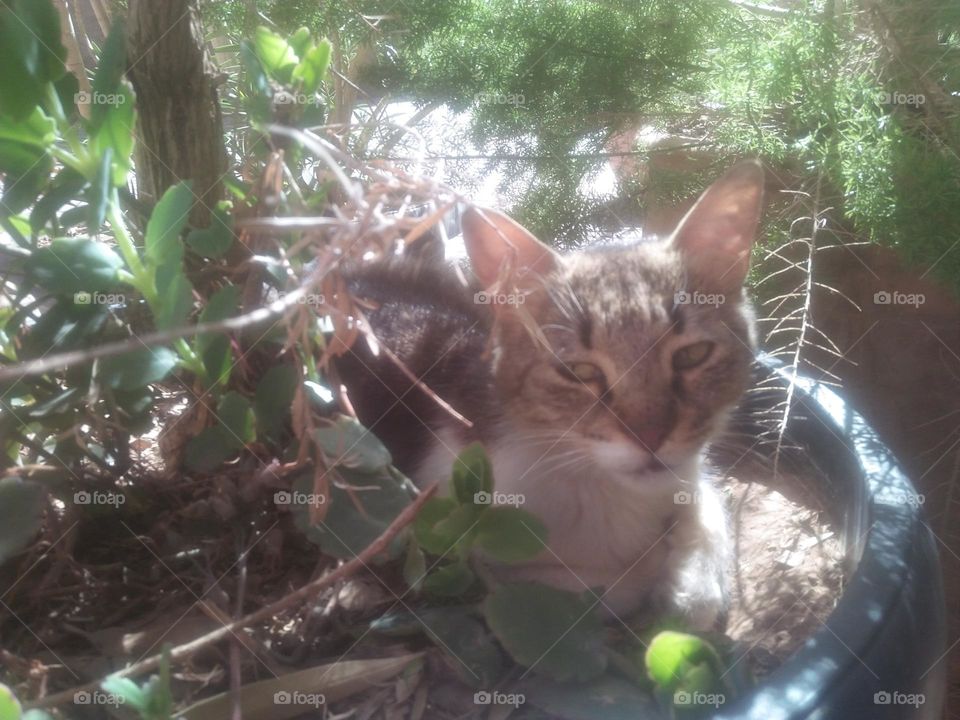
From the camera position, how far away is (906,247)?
48.5 inches

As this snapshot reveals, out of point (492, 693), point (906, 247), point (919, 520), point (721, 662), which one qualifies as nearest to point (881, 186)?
point (906, 247)

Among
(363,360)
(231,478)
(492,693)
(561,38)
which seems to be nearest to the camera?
(492,693)

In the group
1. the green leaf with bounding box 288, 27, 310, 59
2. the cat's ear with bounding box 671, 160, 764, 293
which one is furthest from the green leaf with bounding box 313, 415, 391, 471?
the cat's ear with bounding box 671, 160, 764, 293

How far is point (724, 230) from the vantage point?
3.94 ft

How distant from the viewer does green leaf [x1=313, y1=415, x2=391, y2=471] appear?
73cm

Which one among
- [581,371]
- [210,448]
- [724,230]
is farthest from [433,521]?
[724,230]

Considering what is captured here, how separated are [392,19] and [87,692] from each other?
131cm

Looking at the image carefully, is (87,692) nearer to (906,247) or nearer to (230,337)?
(230,337)

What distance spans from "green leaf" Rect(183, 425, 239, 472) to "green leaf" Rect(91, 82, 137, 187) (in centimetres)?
28

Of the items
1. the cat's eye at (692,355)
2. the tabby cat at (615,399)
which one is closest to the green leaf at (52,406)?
the tabby cat at (615,399)

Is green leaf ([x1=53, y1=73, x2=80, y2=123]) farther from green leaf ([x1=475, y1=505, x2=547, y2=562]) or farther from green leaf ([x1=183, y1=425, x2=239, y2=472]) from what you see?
green leaf ([x1=475, y1=505, x2=547, y2=562])

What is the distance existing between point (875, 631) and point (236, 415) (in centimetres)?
70

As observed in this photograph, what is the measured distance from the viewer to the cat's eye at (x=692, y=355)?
116 centimetres

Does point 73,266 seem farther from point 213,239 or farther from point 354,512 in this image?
point 354,512
